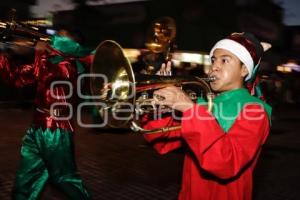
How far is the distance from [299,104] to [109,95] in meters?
20.8

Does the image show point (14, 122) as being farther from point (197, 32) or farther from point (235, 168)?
point (197, 32)

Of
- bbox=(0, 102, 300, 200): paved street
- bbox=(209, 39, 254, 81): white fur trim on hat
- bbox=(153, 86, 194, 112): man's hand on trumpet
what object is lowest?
bbox=(0, 102, 300, 200): paved street

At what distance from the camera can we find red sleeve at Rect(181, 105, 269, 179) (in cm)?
172

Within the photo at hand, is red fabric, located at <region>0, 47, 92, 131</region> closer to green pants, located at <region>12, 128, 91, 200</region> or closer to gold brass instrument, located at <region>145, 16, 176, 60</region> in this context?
green pants, located at <region>12, 128, 91, 200</region>

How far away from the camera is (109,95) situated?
2643mm

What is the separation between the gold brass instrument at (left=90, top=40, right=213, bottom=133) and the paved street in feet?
8.34

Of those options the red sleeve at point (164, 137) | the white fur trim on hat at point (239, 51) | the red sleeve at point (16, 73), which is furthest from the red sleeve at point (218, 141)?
the red sleeve at point (16, 73)

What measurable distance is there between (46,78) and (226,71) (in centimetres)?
203

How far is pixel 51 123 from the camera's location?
11.6ft

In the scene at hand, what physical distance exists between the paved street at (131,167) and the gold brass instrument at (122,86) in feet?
8.34

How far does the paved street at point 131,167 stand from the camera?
5.12m

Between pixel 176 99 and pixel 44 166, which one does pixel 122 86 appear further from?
pixel 44 166

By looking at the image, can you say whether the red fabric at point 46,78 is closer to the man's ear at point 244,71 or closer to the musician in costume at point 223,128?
the musician in costume at point 223,128

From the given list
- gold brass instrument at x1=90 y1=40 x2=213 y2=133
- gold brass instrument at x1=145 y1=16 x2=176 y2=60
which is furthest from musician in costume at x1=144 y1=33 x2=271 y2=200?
gold brass instrument at x1=145 y1=16 x2=176 y2=60
